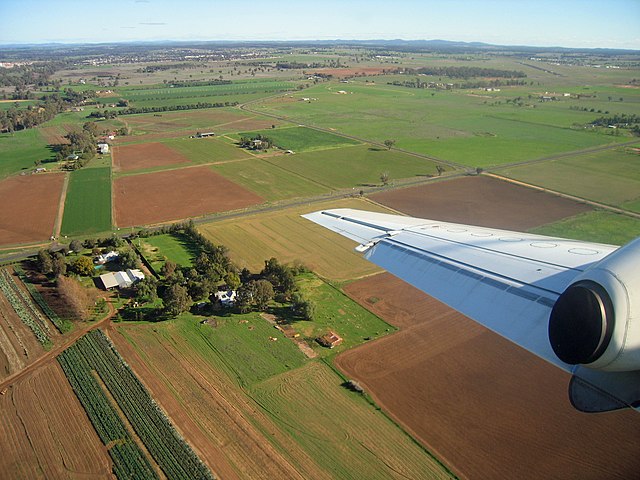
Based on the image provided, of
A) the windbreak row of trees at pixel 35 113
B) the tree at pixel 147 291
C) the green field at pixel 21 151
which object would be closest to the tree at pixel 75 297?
the tree at pixel 147 291

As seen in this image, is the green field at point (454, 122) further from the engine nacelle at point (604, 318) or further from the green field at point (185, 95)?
the engine nacelle at point (604, 318)

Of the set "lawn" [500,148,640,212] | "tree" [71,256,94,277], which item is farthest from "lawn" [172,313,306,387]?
"lawn" [500,148,640,212]

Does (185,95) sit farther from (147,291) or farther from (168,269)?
(147,291)

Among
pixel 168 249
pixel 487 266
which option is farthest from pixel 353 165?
pixel 487 266

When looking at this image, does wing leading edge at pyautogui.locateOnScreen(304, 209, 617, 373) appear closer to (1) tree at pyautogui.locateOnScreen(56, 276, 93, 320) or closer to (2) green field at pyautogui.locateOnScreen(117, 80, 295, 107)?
(1) tree at pyautogui.locateOnScreen(56, 276, 93, 320)

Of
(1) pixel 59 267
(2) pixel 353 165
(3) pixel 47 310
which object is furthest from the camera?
(2) pixel 353 165

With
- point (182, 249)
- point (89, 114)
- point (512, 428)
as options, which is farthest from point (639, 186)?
point (89, 114)
